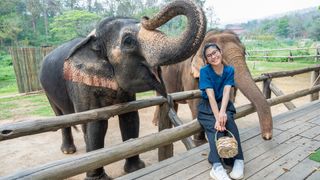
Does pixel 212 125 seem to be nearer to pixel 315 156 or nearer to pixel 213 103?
pixel 213 103

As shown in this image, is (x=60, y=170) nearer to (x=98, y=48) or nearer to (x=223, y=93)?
(x=98, y=48)

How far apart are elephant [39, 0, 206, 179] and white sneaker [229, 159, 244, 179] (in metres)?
0.87

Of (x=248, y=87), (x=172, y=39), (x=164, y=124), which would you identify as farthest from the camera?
(x=164, y=124)

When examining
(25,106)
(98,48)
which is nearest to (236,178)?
(98,48)

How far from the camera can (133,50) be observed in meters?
2.78

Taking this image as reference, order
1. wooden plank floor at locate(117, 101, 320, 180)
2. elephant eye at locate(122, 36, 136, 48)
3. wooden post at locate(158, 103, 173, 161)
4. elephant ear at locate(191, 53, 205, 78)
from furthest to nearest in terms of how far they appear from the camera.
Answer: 1. elephant ear at locate(191, 53, 205, 78)
2. wooden post at locate(158, 103, 173, 161)
3. elephant eye at locate(122, 36, 136, 48)
4. wooden plank floor at locate(117, 101, 320, 180)

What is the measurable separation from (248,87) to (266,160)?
0.76 meters

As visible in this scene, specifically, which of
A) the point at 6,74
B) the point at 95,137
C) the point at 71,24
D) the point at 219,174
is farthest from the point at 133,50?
the point at 71,24

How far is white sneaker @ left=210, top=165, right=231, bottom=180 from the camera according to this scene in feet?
8.31

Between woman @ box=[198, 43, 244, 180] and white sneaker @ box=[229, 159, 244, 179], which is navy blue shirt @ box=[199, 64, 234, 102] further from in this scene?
white sneaker @ box=[229, 159, 244, 179]

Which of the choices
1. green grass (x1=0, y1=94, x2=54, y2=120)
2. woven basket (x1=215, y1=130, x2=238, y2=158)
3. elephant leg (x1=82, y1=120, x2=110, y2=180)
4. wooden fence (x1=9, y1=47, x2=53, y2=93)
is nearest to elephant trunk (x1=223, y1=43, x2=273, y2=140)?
woven basket (x1=215, y1=130, x2=238, y2=158)

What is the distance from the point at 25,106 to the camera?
8656 mm

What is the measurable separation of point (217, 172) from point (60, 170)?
1203 millimetres

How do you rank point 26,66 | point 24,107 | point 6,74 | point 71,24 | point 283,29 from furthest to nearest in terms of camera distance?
point 283,29, point 71,24, point 6,74, point 26,66, point 24,107
